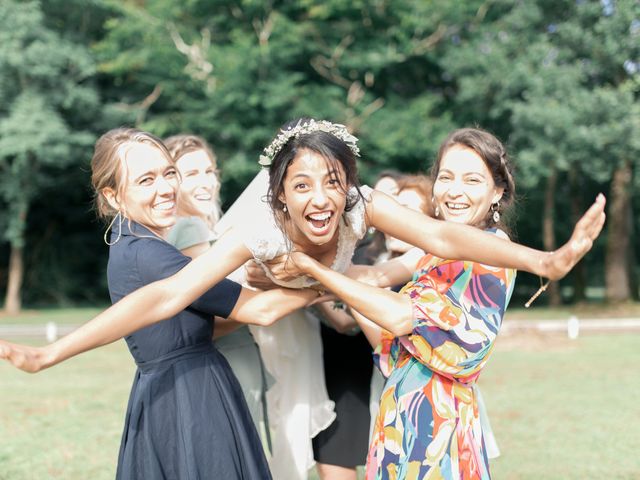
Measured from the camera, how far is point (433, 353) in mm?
3027

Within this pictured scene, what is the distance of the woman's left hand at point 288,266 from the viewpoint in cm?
307

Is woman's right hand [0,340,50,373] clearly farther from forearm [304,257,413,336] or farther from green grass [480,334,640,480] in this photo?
green grass [480,334,640,480]

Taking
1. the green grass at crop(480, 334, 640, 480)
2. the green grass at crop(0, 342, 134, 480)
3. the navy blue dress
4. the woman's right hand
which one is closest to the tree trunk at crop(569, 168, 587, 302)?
the green grass at crop(480, 334, 640, 480)

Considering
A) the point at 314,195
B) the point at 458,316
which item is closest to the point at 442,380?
the point at 458,316

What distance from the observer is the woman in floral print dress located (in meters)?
3.00

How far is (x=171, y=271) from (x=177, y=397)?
530mm

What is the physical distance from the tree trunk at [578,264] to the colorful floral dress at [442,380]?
2606cm

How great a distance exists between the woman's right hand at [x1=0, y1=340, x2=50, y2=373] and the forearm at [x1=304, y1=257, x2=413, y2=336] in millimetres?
1086

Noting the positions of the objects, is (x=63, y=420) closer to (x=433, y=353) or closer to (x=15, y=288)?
(x=433, y=353)

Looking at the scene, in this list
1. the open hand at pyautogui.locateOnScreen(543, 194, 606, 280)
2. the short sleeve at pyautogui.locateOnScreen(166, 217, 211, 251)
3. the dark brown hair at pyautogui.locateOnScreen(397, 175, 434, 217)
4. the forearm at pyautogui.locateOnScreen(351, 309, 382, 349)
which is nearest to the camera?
the open hand at pyautogui.locateOnScreen(543, 194, 606, 280)

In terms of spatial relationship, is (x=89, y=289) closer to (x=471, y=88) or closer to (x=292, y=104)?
(x=292, y=104)

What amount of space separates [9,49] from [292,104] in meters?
9.19

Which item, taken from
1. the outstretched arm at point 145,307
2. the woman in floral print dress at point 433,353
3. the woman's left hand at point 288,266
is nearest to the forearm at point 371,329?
the woman in floral print dress at point 433,353

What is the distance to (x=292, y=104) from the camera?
83.5 feet
